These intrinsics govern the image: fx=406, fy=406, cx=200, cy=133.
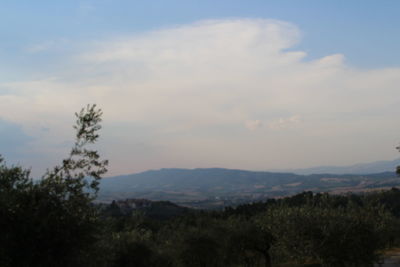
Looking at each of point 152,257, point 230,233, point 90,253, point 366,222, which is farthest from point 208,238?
point 90,253

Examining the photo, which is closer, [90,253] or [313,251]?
[90,253]

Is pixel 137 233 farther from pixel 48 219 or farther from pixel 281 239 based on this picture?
pixel 48 219

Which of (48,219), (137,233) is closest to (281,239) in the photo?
(137,233)

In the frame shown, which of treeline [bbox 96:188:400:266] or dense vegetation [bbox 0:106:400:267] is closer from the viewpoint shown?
dense vegetation [bbox 0:106:400:267]

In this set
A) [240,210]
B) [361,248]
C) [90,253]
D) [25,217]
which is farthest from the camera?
[240,210]

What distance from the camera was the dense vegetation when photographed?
10195mm

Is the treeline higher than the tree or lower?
lower

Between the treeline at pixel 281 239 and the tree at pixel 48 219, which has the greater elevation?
the tree at pixel 48 219

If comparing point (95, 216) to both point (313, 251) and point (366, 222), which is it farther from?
point (366, 222)

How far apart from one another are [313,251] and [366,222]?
129 inches

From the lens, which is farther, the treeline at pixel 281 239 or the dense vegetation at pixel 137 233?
the treeline at pixel 281 239

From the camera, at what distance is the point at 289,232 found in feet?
67.5

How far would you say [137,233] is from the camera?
2508 centimetres

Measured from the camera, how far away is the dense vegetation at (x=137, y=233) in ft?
33.4
